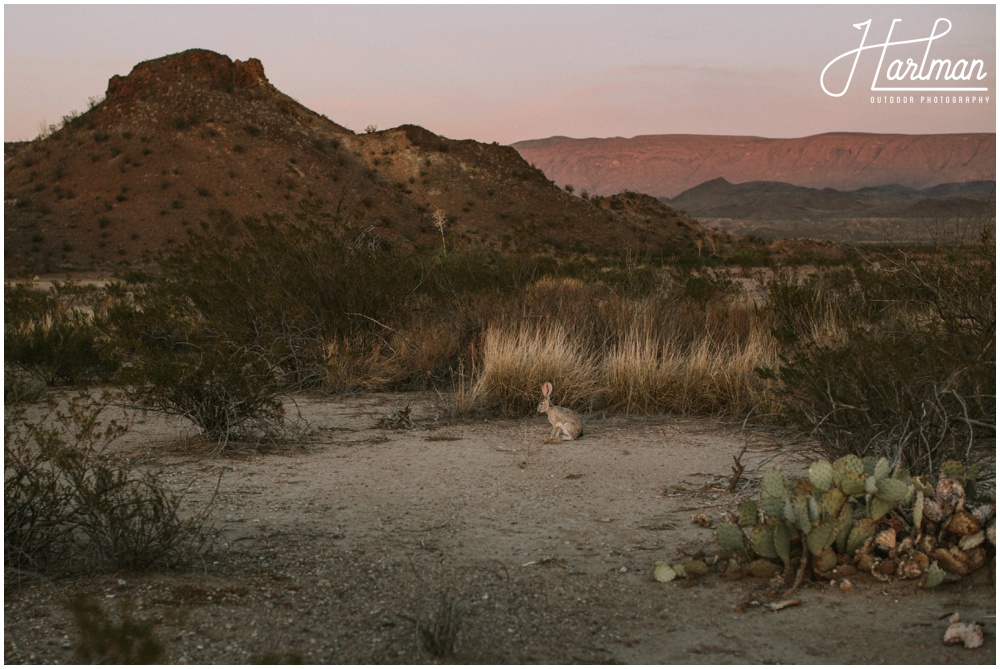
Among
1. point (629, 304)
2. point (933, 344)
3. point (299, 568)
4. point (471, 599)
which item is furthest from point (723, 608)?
point (629, 304)

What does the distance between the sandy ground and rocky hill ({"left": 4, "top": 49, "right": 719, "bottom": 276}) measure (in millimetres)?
33770

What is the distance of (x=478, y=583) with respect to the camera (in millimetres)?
4723

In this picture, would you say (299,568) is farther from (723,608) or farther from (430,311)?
(430,311)

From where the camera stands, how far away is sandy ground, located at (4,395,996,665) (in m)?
3.90

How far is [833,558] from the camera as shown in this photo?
4602 millimetres

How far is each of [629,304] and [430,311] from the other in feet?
8.08

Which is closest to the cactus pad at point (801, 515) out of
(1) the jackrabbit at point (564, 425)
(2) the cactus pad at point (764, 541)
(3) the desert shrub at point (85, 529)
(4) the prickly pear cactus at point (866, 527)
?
(4) the prickly pear cactus at point (866, 527)

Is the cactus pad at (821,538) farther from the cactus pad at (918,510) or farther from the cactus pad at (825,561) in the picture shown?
the cactus pad at (918,510)

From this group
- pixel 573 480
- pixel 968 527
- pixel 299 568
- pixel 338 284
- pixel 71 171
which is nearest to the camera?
pixel 968 527

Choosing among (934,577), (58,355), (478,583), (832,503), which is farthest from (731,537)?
(58,355)

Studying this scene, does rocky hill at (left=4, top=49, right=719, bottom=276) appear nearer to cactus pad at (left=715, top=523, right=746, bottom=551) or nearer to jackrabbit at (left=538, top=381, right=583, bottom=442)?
jackrabbit at (left=538, top=381, right=583, bottom=442)

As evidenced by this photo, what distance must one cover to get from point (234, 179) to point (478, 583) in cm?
4564

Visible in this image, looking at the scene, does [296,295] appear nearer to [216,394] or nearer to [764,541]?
[216,394]

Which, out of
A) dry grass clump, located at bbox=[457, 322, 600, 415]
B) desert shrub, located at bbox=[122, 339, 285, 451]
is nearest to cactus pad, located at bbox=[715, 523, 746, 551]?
desert shrub, located at bbox=[122, 339, 285, 451]
